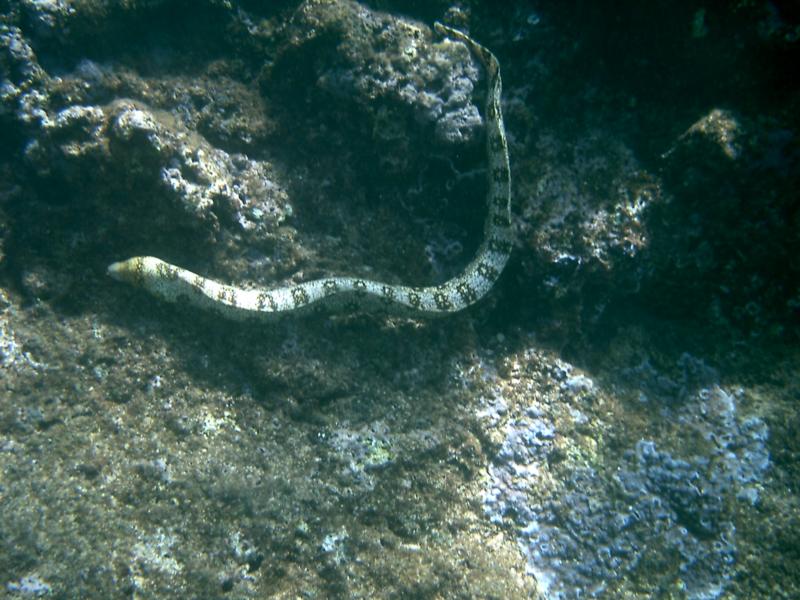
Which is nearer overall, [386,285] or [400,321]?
[386,285]

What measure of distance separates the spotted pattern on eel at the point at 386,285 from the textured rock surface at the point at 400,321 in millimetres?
244

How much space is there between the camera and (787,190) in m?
4.85

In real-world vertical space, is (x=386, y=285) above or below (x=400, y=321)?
above

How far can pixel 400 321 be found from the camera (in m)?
5.51

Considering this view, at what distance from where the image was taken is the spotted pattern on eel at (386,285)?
4949 millimetres

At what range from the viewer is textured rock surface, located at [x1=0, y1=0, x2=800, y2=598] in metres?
4.45

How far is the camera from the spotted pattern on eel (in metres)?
4.95

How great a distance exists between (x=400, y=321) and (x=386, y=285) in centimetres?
52

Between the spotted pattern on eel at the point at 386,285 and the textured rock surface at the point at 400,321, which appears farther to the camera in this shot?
the spotted pattern on eel at the point at 386,285

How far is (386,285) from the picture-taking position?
17.4 feet

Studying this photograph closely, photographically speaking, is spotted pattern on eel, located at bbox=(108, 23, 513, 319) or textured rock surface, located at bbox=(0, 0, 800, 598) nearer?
textured rock surface, located at bbox=(0, 0, 800, 598)

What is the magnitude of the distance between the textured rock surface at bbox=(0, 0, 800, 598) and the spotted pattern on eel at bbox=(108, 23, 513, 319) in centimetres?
24

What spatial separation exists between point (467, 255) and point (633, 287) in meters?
2.14

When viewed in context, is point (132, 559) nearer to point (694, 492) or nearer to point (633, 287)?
point (694, 492)
